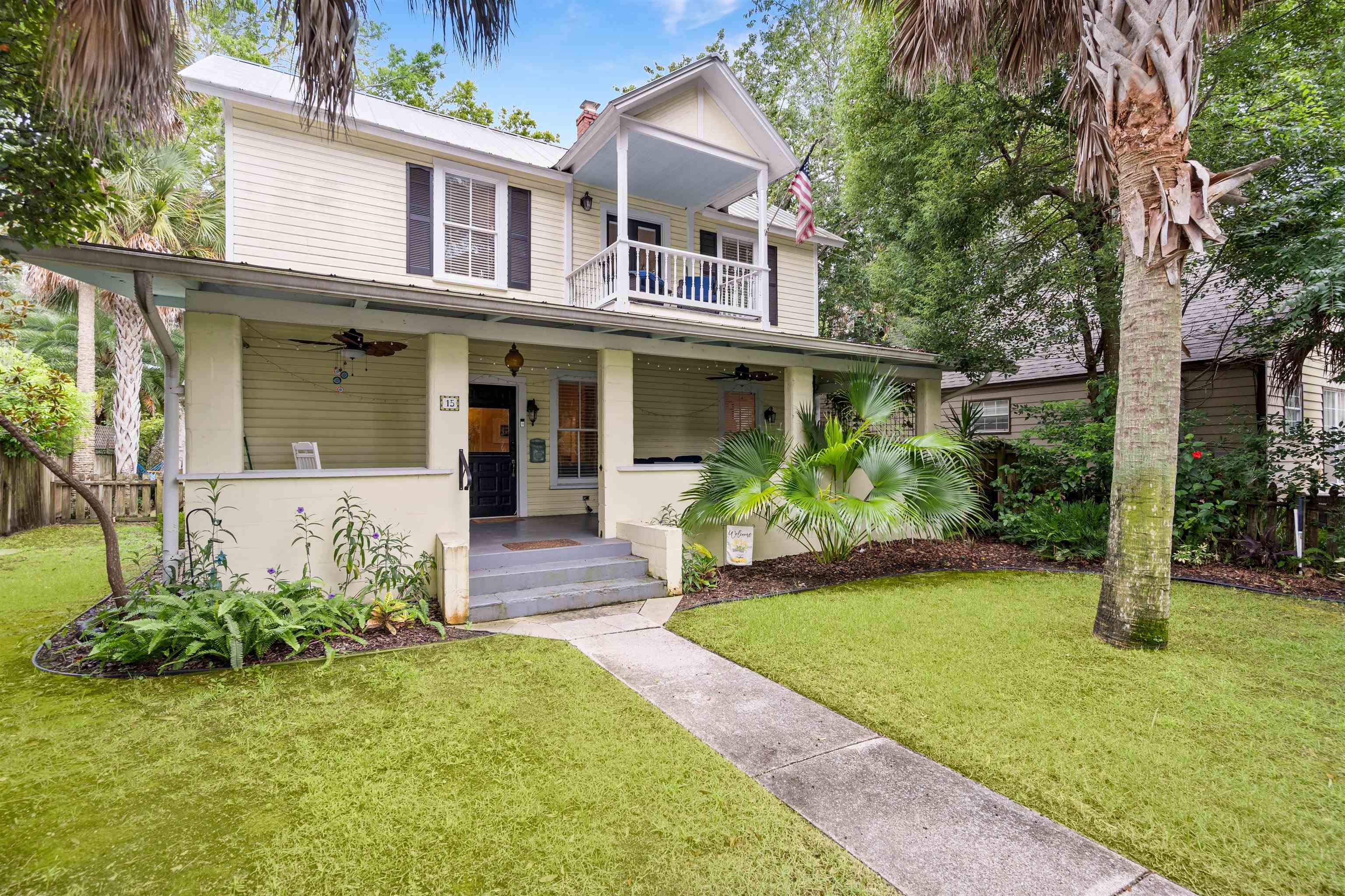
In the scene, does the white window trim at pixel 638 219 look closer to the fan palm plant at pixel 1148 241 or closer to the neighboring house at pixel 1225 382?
the fan palm plant at pixel 1148 241

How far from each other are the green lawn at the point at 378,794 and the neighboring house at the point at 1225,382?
923 centimetres

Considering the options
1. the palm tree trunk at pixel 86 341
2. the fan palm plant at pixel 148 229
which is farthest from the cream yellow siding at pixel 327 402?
the palm tree trunk at pixel 86 341

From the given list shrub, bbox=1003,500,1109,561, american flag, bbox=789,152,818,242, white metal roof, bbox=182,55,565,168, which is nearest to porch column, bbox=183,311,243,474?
white metal roof, bbox=182,55,565,168

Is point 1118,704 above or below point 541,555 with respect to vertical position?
below

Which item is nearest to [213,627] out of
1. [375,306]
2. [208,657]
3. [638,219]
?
[208,657]

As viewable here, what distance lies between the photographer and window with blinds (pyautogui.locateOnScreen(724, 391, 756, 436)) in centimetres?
1159

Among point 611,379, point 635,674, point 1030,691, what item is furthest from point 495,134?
point 1030,691

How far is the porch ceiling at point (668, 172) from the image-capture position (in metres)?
8.95

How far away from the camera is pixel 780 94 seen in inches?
812

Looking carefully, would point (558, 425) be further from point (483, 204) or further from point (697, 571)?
point (697, 571)

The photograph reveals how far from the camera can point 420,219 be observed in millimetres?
8648

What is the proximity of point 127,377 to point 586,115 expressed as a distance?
11.7 meters

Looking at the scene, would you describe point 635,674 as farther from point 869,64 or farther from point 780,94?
point 780,94

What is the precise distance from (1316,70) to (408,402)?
12574 mm
